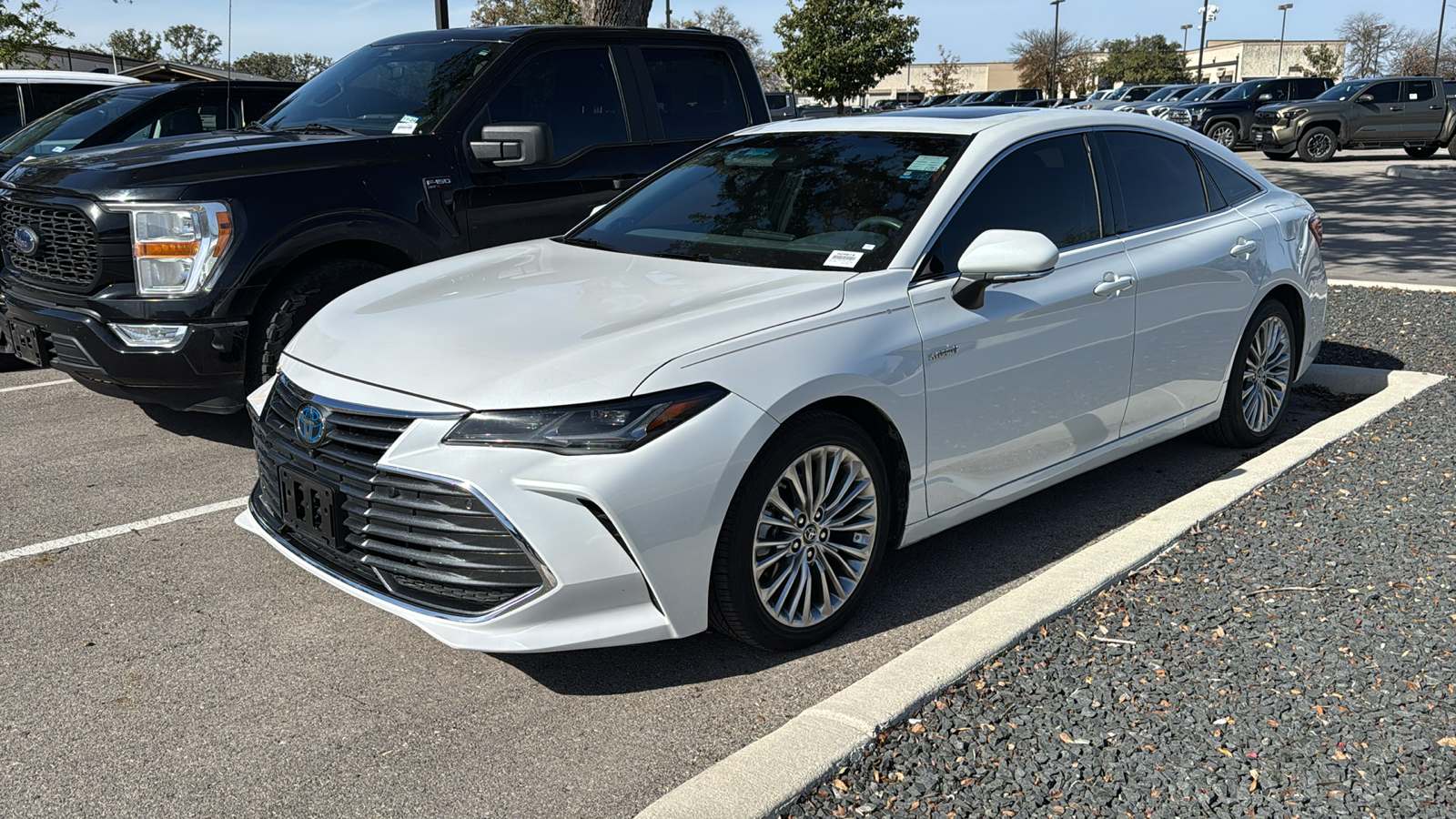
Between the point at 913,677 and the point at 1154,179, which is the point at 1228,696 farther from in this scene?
the point at 1154,179

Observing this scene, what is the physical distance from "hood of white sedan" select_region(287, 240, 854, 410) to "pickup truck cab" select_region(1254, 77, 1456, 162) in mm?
25128

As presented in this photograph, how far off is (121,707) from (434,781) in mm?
1025

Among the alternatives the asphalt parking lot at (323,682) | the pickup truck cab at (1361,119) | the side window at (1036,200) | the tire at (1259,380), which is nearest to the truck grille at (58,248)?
the asphalt parking lot at (323,682)

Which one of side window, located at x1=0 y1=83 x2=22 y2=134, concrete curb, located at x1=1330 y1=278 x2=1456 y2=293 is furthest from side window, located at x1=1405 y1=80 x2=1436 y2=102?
side window, located at x1=0 y1=83 x2=22 y2=134

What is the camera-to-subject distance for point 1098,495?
5.07 metres

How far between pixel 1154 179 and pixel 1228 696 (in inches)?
100

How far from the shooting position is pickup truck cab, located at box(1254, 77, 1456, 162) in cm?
2522

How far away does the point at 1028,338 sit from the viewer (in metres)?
4.02

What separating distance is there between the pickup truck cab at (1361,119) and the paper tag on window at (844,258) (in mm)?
24890

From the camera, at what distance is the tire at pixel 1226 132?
91.1 feet

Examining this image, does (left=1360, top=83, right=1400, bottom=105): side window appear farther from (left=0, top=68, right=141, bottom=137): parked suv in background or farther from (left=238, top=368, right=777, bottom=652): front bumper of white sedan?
(left=238, top=368, right=777, bottom=652): front bumper of white sedan

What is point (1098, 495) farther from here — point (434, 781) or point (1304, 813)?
point (434, 781)

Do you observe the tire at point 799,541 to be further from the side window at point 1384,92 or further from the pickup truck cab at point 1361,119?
the side window at point 1384,92

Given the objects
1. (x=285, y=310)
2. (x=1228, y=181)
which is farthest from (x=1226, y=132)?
(x=285, y=310)
